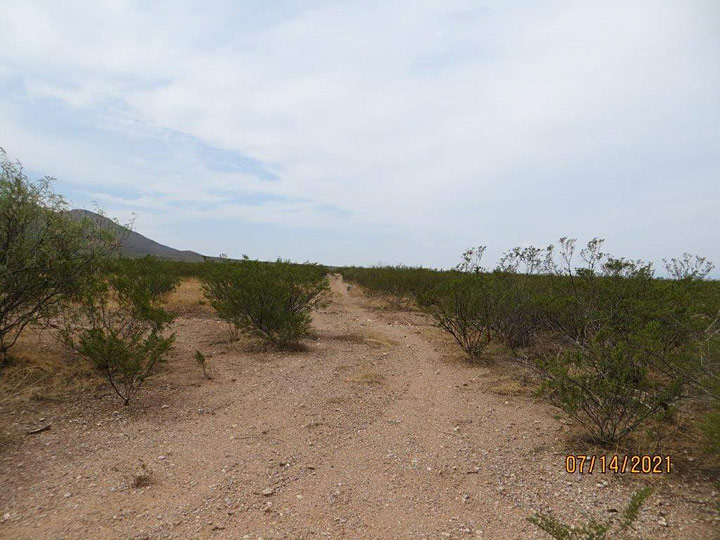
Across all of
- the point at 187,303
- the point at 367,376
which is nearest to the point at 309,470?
the point at 367,376

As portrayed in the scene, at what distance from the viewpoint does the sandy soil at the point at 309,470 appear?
2.87 meters

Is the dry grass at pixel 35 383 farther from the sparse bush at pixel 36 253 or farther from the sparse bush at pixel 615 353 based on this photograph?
the sparse bush at pixel 615 353

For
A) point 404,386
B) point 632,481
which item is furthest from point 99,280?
point 632,481

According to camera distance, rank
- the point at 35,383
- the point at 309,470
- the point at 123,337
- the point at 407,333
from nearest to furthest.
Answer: the point at 309,470, the point at 35,383, the point at 123,337, the point at 407,333

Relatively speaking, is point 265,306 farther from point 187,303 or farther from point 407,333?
point 187,303

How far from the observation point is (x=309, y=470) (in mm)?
3668

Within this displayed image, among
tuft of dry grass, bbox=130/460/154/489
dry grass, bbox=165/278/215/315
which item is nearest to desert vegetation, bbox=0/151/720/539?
tuft of dry grass, bbox=130/460/154/489

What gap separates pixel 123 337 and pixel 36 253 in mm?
1519

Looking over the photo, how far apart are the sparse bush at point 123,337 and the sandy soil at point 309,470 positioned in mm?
352

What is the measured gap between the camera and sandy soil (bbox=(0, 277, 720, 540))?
287 centimetres

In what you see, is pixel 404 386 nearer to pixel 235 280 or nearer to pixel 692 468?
pixel 692 468

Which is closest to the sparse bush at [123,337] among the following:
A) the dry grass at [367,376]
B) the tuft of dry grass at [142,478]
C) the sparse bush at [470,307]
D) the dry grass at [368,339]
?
the tuft of dry grass at [142,478]

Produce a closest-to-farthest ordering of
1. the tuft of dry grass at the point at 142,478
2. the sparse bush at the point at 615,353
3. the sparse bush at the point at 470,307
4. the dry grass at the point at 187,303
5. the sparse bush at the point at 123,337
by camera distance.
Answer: the tuft of dry grass at the point at 142,478 → the sparse bush at the point at 615,353 → the sparse bush at the point at 123,337 → the sparse bush at the point at 470,307 → the dry grass at the point at 187,303

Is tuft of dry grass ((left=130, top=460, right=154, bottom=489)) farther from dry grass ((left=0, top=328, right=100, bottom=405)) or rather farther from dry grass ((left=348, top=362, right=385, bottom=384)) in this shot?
dry grass ((left=348, top=362, right=385, bottom=384))
